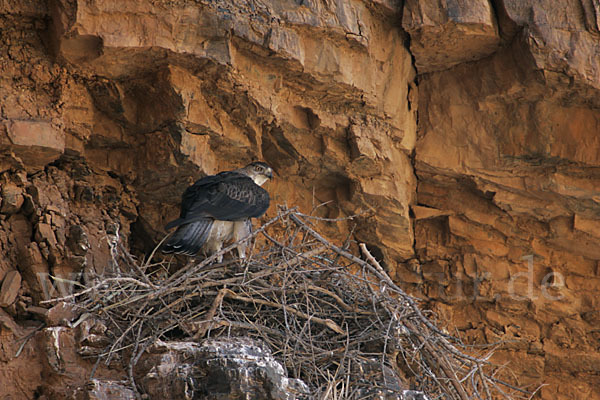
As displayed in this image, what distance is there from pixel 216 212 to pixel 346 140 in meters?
1.67

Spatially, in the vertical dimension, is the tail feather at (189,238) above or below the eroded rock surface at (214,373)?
above

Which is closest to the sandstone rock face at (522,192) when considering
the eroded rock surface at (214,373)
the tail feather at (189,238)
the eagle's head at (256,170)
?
the eagle's head at (256,170)

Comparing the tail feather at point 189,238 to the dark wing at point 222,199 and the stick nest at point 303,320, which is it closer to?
the dark wing at point 222,199

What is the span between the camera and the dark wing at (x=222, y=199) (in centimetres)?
607

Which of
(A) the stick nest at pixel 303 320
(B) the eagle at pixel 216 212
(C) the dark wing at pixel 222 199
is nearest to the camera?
(A) the stick nest at pixel 303 320

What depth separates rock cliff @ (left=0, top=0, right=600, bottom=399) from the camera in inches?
234

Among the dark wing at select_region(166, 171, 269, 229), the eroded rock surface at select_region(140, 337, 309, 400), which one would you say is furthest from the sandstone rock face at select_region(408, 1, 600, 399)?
the eroded rock surface at select_region(140, 337, 309, 400)

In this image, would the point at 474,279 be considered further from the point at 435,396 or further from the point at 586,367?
the point at 435,396

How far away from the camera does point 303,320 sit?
5.60 m

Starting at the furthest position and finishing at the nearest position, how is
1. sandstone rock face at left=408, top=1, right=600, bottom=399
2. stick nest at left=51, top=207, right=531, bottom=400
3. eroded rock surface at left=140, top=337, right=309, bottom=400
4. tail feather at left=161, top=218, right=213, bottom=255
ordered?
sandstone rock face at left=408, top=1, right=600, bottom=399 < tail feather at left=161, top=218, right=213, bottom=255 < stick nest at left=51, top=207, right=531, bottom=400 < eroded rock surface at left=140, top=337, right=309, bottom=400

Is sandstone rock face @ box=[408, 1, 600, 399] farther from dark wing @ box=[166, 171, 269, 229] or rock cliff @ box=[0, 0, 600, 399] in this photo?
dark wing @ box=[166, 171, 269, 229]

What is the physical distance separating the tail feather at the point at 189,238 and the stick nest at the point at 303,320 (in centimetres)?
23

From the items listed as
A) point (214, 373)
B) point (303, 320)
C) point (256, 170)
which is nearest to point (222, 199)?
point (256, 170)

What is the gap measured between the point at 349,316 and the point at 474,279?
287 cm
